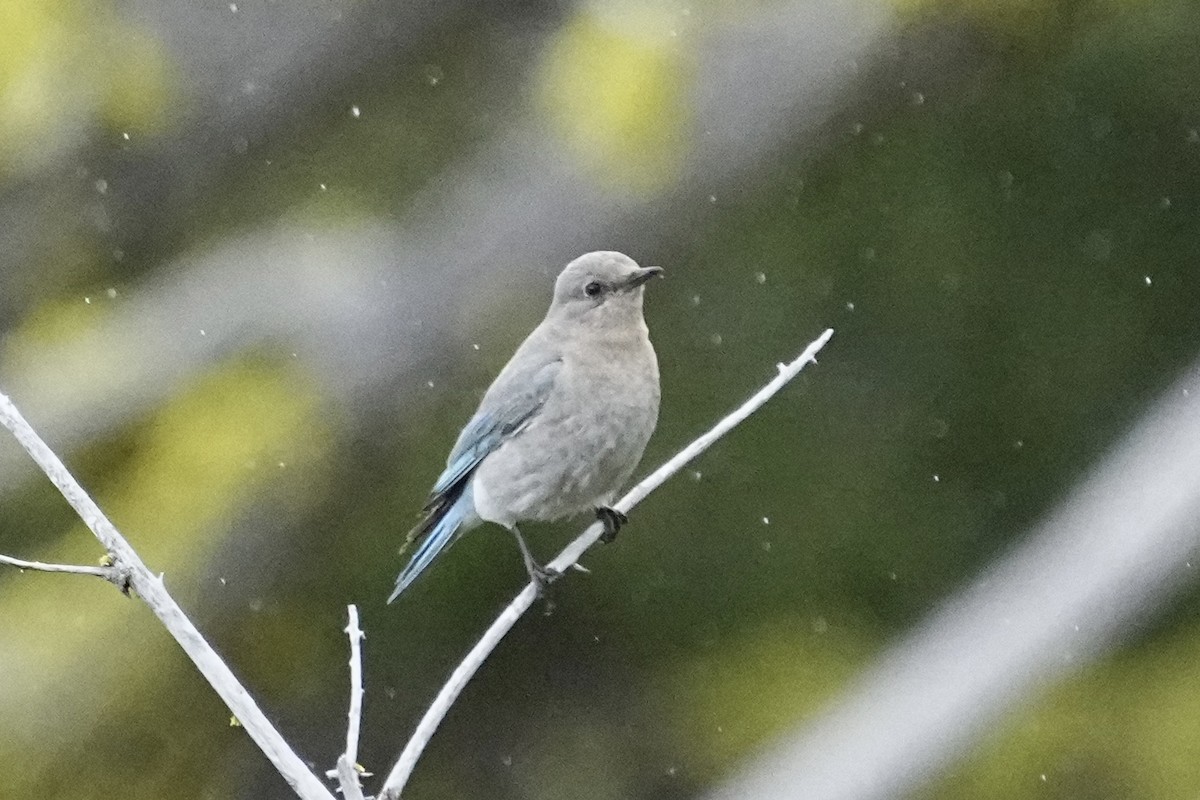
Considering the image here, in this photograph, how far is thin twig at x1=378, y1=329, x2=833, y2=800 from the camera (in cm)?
238

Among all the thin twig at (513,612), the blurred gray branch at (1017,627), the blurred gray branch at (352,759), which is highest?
the blurred gray branch at (352,759)

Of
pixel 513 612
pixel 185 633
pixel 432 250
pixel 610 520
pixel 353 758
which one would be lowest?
pixel 432 250

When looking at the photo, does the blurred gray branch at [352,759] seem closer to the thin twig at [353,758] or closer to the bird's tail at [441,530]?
the thin twig at [353,758]

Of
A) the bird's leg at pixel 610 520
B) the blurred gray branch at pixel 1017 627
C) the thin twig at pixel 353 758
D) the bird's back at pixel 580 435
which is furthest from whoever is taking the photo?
the blurred gray branch at pixel 1017 627

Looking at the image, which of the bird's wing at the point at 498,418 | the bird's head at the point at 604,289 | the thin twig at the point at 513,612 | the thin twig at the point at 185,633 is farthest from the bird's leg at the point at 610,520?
the thin twig at the point at 185,633

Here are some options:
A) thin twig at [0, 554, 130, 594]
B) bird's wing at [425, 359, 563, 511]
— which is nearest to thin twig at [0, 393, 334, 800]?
thin twig at [0, 554, 130, 594]

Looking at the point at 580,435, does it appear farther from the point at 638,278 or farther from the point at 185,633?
the point at 185,633

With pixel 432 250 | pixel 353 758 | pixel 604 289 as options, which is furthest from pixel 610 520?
pixel 432 250

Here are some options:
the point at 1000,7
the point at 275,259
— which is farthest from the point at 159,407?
the point at 1000,7

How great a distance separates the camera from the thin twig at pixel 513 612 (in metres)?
2.38

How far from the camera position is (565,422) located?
12.6ft

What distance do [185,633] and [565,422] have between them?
1.57 metres

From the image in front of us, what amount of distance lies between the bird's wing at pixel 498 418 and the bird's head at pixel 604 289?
0.14 m

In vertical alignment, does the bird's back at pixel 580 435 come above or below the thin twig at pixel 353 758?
below
